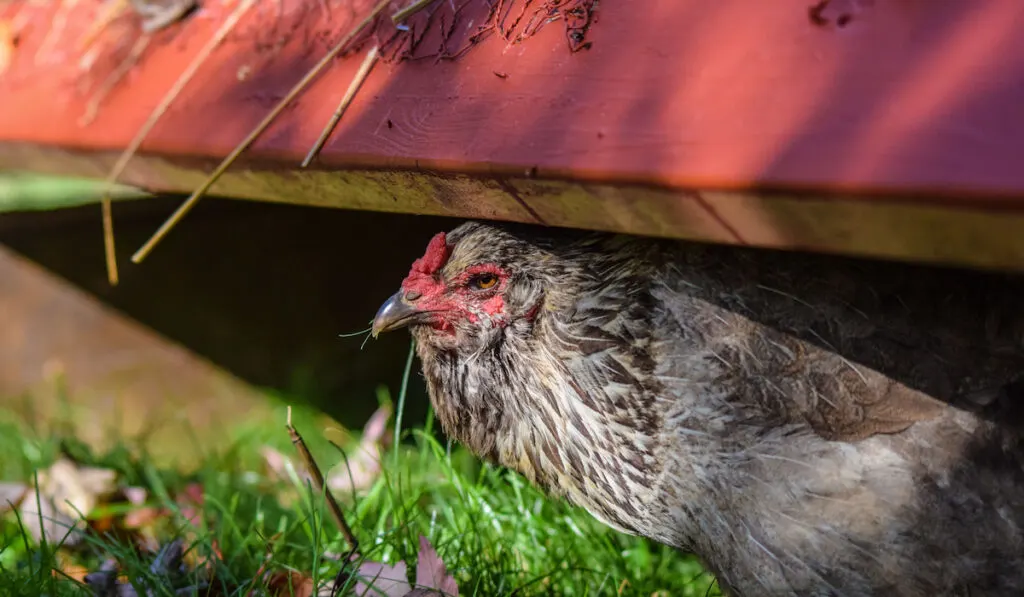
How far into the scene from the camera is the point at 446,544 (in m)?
2.10

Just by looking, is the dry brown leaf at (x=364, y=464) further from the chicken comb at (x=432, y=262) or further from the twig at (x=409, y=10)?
the twig at (x=409, y=10)

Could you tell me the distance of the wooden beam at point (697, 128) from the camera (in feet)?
2.98

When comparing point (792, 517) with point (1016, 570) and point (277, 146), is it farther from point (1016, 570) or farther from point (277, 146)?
point (277, 146)

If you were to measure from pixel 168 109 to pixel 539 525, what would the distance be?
4.33 feet

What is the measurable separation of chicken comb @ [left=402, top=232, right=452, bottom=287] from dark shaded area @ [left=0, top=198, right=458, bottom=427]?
1.49 meters

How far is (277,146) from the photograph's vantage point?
176 cm

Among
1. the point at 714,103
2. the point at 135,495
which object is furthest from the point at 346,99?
the point at 135,495

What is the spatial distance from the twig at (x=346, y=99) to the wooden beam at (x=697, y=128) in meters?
0.02

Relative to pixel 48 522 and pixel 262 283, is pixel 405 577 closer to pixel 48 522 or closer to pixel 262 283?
pixel 48 522

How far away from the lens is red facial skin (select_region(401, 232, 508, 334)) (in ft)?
5.89

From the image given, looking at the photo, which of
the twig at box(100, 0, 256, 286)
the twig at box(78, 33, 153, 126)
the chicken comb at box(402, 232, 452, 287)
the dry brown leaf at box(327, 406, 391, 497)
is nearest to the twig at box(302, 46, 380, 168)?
the chicken comb at box(402, 232, 452, 287)

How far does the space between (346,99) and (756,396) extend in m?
0.89

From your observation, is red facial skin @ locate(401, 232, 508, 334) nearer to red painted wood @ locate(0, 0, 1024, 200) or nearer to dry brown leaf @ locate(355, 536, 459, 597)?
red painted wood @ locate(0, 0, 1024, 200)

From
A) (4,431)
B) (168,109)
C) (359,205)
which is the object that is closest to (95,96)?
(168,109)
